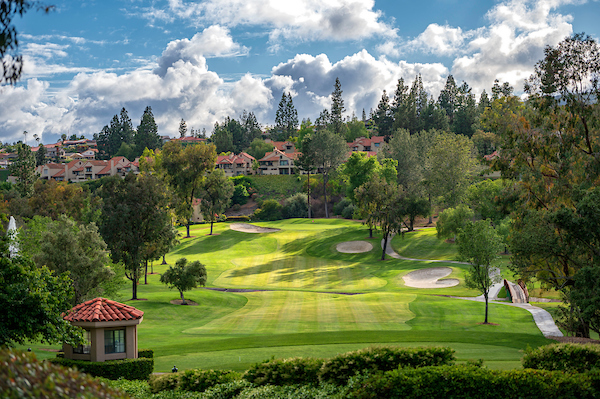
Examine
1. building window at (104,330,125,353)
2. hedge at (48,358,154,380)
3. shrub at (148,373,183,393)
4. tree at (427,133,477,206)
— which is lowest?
hedge at (48,358,154,380)

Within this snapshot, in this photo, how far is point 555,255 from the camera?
21672 millimetres

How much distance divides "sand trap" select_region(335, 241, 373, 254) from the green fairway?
0.89 meters

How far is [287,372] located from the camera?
38.4ft

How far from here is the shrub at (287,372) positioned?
1160cm

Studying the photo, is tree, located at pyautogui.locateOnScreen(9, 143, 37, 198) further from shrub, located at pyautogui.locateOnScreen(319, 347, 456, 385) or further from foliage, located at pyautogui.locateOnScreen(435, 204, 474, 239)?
shrub, located at pyautogui.locateOnScreen(319, 347, 456, 385)

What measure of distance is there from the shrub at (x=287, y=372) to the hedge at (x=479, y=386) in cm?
178

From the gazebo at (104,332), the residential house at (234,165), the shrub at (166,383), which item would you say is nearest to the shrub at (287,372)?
the shrub at (166,383)

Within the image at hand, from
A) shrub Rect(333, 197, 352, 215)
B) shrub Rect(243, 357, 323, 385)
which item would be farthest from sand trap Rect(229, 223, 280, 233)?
shrub Rect(243, 357, 323, 385)

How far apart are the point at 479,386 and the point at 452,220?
155 feet

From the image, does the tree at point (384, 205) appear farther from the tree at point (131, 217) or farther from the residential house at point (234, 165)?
the residential house at point (234, 165)

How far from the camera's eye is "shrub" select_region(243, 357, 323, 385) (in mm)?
11602

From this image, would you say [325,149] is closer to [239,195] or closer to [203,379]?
[239,195]

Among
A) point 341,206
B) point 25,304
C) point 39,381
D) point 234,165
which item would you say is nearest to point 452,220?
Answer: point 341,206

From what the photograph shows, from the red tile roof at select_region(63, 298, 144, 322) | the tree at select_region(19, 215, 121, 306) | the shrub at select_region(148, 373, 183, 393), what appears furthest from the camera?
the tree at select_region(19, 215, 121, 306)
